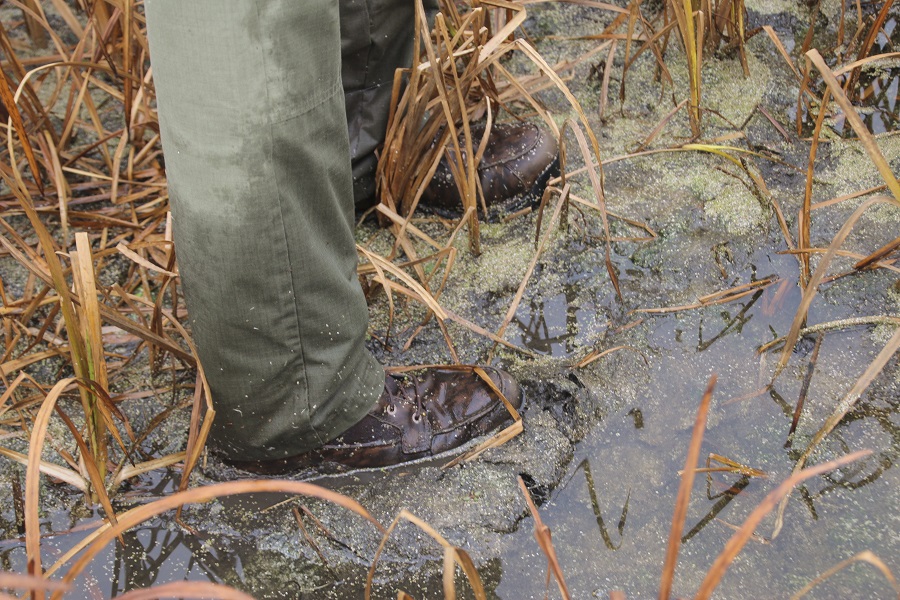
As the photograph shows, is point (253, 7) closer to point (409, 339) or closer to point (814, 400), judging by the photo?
point (409, 339)

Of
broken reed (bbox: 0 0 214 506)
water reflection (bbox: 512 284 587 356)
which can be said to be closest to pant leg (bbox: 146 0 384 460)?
broken reed (bbox: 0 0 214 506)

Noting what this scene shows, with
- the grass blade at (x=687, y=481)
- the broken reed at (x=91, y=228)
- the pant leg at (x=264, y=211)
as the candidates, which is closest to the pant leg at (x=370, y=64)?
the broken reed at (x=91, y=228)

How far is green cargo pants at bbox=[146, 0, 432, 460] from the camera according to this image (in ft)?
3.28

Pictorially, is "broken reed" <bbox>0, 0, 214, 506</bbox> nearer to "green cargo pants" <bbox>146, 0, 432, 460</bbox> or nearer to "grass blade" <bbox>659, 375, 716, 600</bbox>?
"green cargo pants" <bbox>146, 0, 432, 460</bbox>

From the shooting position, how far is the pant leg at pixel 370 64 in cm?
172

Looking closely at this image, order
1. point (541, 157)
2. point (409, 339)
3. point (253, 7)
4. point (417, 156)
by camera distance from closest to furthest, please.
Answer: point (253, 7) < point (409, 339) < point (417, 156) < point (541, 157)

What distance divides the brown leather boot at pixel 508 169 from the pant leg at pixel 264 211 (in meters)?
0.67

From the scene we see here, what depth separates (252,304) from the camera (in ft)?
3.87

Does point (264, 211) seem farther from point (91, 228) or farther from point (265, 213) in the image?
point (91, 228)

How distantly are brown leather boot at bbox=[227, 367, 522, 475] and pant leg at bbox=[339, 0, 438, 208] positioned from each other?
599mm

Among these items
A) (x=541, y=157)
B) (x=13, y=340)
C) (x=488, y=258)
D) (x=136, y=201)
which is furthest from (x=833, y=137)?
(x=13, y=340)

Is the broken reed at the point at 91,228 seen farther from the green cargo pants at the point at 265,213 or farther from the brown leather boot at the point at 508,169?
the brown leather boot at the point at 508,169

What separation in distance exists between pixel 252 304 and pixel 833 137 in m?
1.65

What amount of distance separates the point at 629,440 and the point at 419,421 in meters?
0.40
